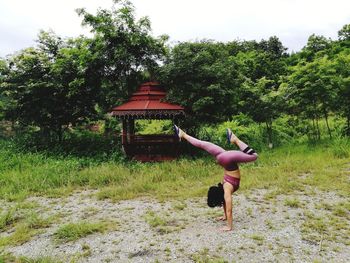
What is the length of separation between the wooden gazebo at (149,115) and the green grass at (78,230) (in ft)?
20.9

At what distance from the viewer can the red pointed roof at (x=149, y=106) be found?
12.2m

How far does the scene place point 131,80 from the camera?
45.3 feet

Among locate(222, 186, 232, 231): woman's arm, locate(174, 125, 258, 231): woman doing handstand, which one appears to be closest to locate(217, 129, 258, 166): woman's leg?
locate(174, 125, 258, 231): woman doing handstand

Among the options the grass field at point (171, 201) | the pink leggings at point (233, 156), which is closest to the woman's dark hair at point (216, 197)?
the pink leggings at point (233, 156)

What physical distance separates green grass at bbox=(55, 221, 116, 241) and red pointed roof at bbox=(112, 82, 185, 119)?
6.37 m

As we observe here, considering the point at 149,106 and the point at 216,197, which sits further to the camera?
the point at 149,106

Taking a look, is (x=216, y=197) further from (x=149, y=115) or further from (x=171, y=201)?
(x=149, y=115)

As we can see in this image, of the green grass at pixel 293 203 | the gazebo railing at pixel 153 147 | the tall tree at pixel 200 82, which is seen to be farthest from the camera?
the gazebo railing at pixel 153 147

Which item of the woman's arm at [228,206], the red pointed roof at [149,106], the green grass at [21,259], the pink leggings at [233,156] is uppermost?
the red pointed roof at [149,106]

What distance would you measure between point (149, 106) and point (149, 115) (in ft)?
1.10

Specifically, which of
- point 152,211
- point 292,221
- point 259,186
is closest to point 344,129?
point 259,186

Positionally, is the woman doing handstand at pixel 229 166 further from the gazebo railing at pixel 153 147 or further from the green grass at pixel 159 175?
the gazebo railing at pixel 153 147

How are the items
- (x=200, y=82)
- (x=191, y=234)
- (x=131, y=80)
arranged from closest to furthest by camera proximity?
(x=191, y=234) → (x=200, y=82) → (x=131, y=80)

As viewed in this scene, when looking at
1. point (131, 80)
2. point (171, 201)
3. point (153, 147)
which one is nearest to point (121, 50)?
point (131, 80)
